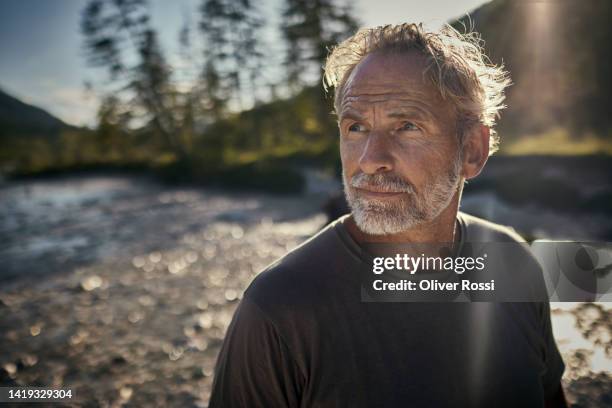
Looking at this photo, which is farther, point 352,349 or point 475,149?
point 475,149

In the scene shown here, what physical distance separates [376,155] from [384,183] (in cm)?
14

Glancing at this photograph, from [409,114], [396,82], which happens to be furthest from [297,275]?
[396,82]

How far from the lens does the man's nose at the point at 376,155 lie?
1.87m

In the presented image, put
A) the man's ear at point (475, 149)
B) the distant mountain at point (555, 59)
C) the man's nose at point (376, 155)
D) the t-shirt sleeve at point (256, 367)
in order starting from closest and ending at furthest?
the t-shirt sleeve at point (256, 367) → the man's nose at point (376, 155) → the man's ear at point (475, 149) → the distant mountain at point (555, 59)

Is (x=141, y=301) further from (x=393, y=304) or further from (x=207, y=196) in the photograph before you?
(x=207, y=196)

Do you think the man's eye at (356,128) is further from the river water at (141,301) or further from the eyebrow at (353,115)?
the river water at (141,301)

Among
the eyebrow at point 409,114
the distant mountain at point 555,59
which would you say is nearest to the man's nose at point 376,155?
the eyebrow at point 409,114

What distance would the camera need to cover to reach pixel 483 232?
90.7 inches

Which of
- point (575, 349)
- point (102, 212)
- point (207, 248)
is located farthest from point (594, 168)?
point (102, 212)

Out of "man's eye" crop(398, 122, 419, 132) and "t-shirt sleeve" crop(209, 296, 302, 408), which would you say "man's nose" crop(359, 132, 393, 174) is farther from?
"t-shirt sleeve" crop(209, 296, 302, 408)

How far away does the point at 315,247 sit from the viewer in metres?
1.87

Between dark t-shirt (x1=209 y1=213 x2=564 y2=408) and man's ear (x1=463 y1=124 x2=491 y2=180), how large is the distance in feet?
2.59

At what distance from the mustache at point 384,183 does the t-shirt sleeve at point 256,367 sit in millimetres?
775

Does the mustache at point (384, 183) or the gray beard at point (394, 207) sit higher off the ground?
the mustache at point (384, 183)
